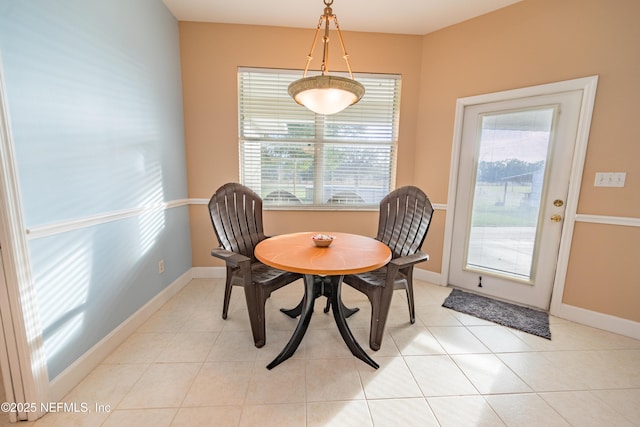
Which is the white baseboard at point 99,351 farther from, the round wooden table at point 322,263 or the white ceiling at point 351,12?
the white ceiling at point 351,12

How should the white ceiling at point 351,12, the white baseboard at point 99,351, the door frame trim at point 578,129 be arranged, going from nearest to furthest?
the white baseboard at point 99,351
the door frame trim at point 578,129
the white ceiling at point 351,12

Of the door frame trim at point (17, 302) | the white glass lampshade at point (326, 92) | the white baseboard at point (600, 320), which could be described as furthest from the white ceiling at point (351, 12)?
the white baseboard at point (600, 320)

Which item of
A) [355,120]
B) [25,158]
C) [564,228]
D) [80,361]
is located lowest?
[80,361]

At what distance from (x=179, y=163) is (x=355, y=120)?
2.00 m

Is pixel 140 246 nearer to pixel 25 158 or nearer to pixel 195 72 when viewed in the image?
pixel 25 158

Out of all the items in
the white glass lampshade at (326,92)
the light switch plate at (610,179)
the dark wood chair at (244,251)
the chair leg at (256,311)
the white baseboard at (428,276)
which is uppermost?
the white glass lampshade at (326,92)

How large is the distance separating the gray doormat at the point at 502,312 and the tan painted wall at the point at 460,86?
0.36 m

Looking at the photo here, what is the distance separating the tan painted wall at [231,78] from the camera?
2674 millimetres

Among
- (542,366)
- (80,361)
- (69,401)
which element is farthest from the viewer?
(542,366)

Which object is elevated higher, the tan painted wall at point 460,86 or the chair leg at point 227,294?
A: the tan painted wall at point 460,86

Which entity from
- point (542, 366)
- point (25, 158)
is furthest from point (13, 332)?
point (542, 366)

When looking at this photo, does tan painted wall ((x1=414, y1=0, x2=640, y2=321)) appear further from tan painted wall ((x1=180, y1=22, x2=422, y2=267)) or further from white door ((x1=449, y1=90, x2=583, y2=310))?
tan painted wall ((x1=180, y1=22, x2=422, y2=267))

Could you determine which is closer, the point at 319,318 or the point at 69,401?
the point at 69,401

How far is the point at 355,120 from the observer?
2.94 m
